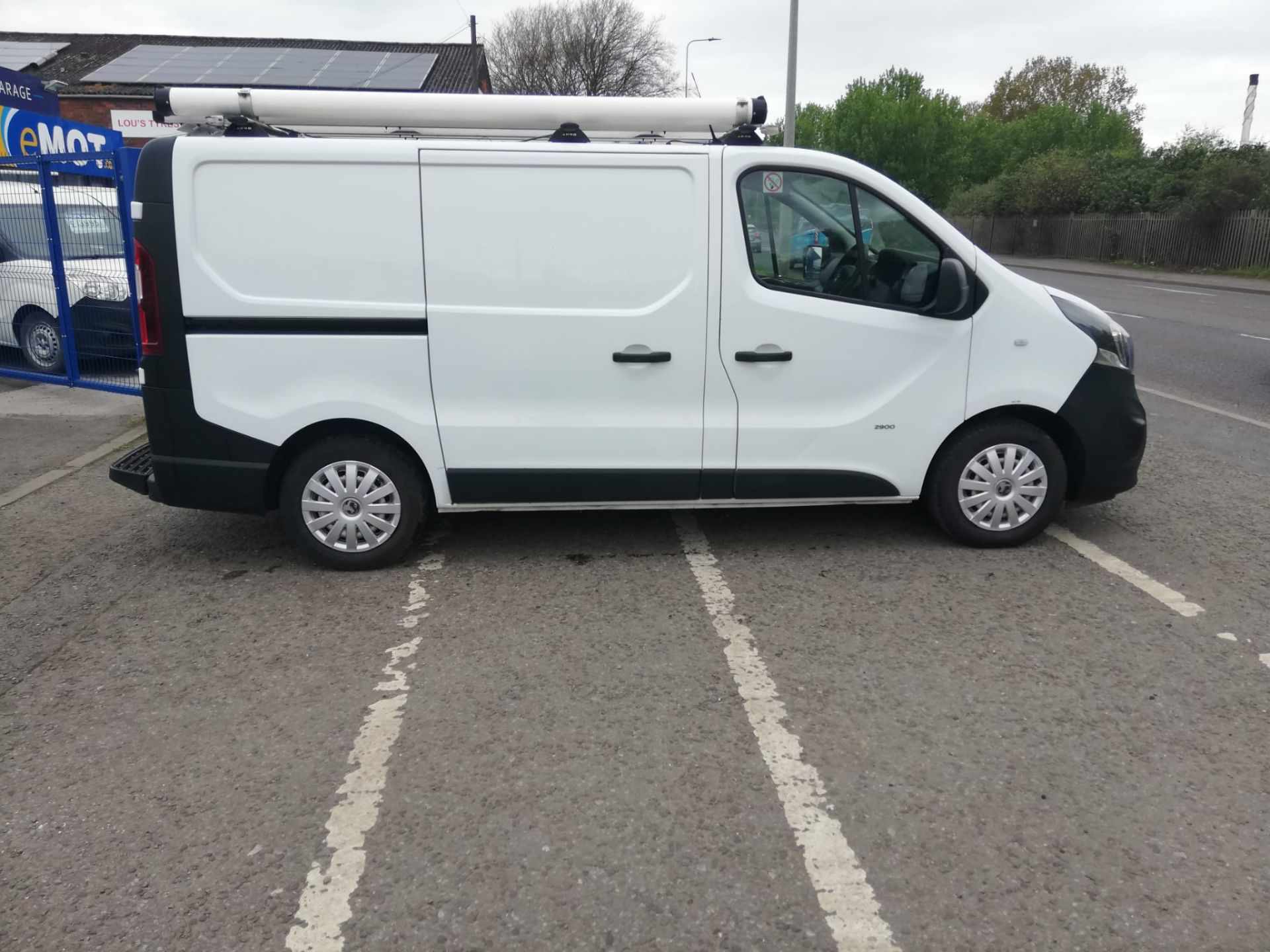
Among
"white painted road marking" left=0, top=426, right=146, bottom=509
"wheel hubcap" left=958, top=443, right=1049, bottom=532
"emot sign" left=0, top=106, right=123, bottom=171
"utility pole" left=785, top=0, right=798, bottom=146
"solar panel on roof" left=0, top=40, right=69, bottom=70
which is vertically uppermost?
"solar panel on roof" left=0, top=40, right=69, bottom=70

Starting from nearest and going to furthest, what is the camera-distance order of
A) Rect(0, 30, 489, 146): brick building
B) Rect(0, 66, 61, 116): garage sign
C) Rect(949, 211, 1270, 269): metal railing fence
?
Rect(0, 66, 61, 116): garage sign
Rect(0, 30, 489, 146): brick building
Rect(949, 211, 1270, 269): metal railing fence

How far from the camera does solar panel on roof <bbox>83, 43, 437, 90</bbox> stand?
24484mm

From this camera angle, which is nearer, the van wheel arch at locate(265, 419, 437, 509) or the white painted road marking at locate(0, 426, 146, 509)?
the van wheel arch at locate(265, 419, 437, 509)

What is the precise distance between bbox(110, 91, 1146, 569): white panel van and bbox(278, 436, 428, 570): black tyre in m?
0.01

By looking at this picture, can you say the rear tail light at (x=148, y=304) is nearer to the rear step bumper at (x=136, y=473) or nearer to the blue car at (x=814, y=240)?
the rear step bumper at (x=136, y=473)

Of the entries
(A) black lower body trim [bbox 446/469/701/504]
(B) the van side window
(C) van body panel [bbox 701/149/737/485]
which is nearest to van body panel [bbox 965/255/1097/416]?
(B) the van side window

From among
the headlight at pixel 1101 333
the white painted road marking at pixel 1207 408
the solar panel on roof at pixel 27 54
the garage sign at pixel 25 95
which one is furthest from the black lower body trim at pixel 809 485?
the solar panel on roof at pixel 27 54

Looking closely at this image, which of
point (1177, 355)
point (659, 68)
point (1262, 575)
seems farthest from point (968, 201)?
point (1262, 575)

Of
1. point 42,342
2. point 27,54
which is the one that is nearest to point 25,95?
point 42,342

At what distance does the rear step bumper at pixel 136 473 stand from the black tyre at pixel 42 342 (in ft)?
17.8

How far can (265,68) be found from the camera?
82.6ft

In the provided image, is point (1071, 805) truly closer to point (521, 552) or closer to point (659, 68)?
point (521, 552)

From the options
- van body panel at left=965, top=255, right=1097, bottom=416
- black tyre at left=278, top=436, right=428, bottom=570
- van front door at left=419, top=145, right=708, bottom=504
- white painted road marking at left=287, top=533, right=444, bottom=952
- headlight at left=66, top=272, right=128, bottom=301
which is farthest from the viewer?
headlight at left=66, top=272, right=128, bottom=301

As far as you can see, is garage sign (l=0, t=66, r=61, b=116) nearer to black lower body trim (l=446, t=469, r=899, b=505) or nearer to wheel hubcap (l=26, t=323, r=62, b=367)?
wheel hubcap (l=26, t=323, r=62, b=367)
